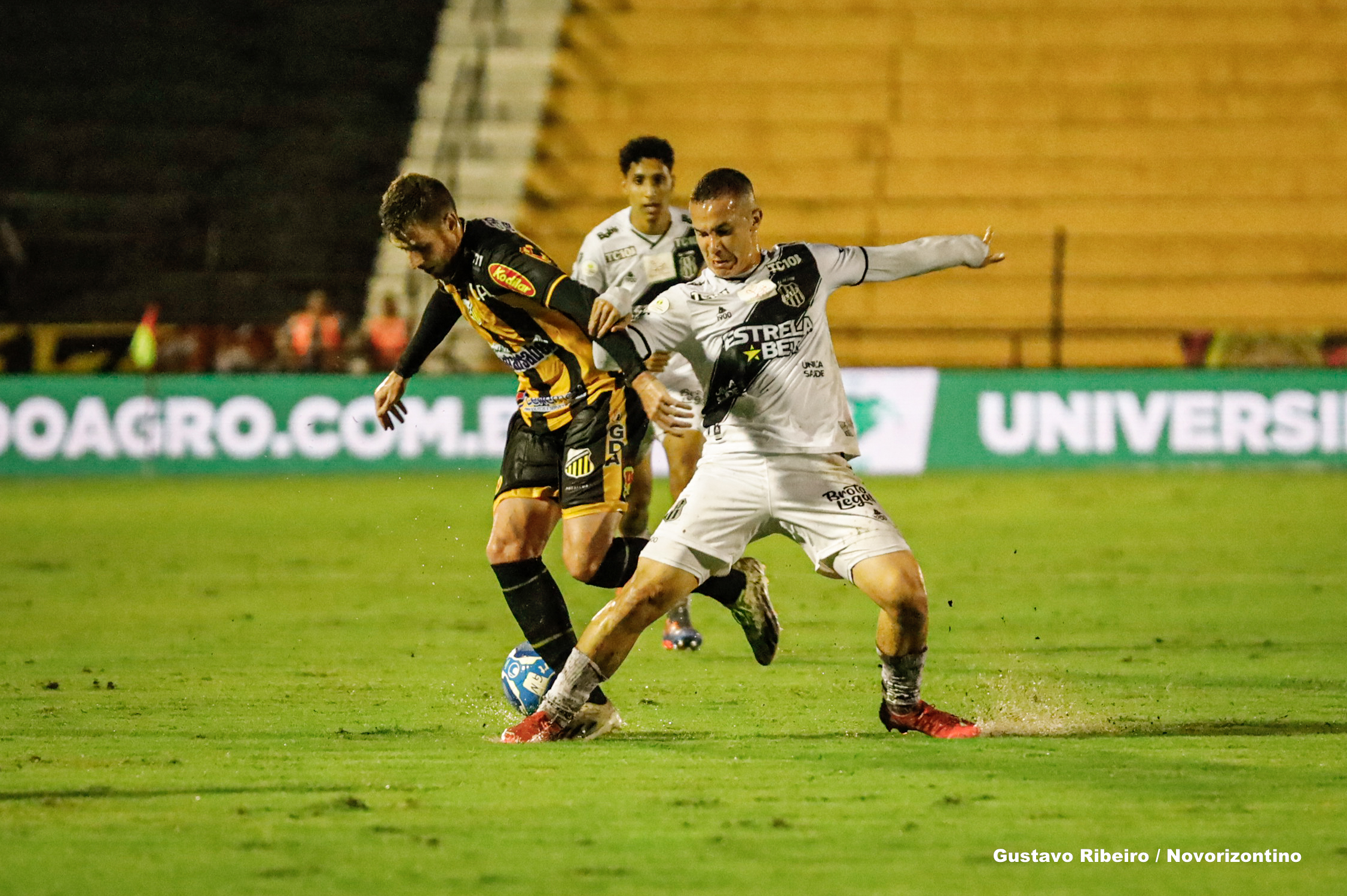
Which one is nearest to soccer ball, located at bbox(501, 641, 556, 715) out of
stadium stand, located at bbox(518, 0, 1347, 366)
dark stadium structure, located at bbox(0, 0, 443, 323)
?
stadium stand, located at bbox(518, 0, 1347, 366)

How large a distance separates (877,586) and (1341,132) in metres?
22.0

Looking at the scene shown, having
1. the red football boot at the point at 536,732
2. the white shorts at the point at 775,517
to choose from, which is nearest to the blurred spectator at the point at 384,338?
the red football boot at the point at 536,732

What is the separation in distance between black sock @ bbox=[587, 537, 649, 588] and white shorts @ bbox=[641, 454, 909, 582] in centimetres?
75

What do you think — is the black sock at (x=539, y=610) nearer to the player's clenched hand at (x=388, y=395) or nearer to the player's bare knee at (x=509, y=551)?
the player's bare knee at (x=509, y=551)

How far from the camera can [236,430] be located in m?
20.1

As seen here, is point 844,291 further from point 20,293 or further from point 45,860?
point 45,860

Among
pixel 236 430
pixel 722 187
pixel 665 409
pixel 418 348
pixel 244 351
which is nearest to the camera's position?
pixel 665 409

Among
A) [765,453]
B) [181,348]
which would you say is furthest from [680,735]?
[181,348]

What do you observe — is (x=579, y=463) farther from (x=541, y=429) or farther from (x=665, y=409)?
(x=665, y=409)

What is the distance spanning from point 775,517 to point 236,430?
46.6ft

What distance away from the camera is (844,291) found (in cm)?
2545

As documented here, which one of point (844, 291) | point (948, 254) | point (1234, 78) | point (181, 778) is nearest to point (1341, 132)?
point (1234, 78)

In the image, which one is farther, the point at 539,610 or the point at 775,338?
the point at 539,610

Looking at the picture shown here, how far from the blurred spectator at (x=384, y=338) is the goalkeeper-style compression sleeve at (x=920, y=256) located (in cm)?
1497
